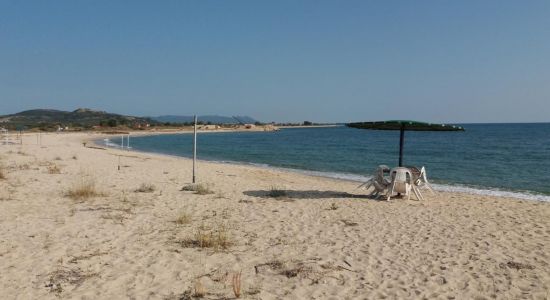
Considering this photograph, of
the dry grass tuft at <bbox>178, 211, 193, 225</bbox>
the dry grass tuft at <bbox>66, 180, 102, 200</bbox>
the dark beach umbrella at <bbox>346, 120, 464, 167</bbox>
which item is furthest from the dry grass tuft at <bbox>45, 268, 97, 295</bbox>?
the dark beach umbrella at <bbox>346, 120, 464, 167</bbox>

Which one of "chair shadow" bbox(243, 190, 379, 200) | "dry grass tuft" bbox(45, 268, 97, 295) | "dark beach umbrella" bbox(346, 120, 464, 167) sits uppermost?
"dark beach umbrella" bbox(346, 120, 464, 167)

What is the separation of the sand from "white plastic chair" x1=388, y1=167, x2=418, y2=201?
39cm

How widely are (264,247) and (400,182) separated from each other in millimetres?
6019

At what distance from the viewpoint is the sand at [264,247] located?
199 inches

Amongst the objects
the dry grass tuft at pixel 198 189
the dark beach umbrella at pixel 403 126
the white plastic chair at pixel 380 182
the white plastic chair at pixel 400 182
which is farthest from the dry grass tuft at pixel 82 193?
the white plastic chair at pixel 400 182

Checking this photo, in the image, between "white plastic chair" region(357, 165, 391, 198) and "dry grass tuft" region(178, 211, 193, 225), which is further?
"white plastic chair" region(357, 165, 391, 198)

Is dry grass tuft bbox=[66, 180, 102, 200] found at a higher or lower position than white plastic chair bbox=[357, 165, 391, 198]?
lower

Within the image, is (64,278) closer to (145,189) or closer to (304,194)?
(145,189)

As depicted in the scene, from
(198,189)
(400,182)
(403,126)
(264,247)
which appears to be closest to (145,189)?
(198,189)

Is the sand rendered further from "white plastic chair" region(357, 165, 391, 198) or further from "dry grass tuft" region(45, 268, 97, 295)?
"white plastic chair" region(357, 165, 391, 198)

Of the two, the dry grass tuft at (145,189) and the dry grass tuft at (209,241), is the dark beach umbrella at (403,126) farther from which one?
the dry grass tuft at (209,241)

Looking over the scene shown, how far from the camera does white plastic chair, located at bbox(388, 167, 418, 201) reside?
11508mm

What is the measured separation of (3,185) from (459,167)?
75.7 ft

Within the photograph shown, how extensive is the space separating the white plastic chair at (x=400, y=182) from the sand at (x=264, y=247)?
389 millimetres
